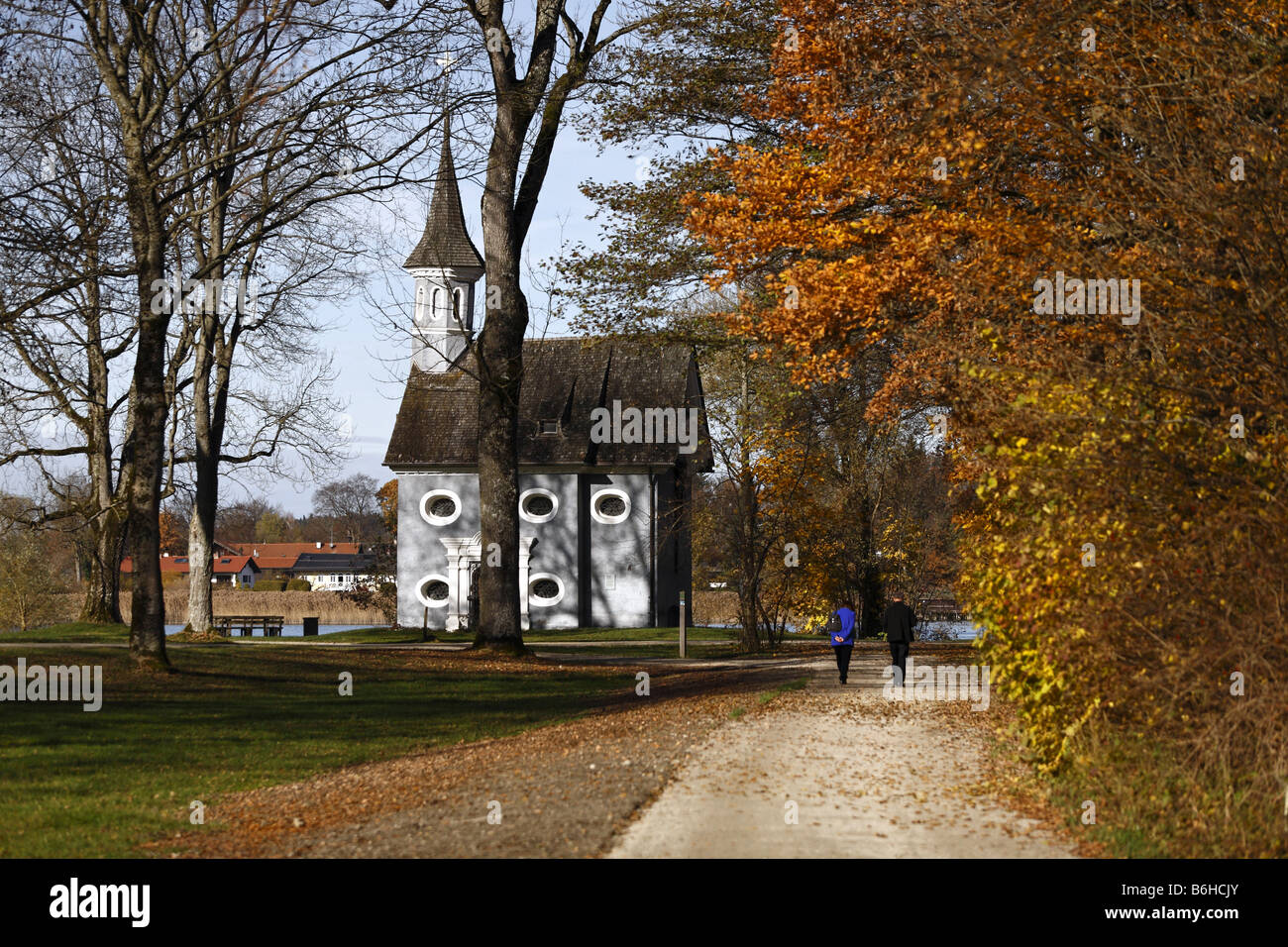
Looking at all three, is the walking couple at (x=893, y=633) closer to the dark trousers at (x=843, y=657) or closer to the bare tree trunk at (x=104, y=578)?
the dark trousers at (x=843, y=657)

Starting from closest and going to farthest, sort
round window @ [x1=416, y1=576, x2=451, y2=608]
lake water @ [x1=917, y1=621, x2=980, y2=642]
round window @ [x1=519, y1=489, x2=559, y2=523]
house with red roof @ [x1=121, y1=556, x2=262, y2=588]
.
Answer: round window @ [x1=519, y1=489, x2=559, y2=523] < lake water @ [x1=917, y1=621, x2=980, y2=642] < round window @ [x1=416, y1=576, x2=451, y2=608] < house with red roof @ [x1=121, y1=556, x2=262, y2=588]

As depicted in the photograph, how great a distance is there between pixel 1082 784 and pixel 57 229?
1286cm

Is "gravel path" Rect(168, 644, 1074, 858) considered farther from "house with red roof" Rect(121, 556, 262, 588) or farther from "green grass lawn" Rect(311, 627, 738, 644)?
"house with red roof" Rect(121, 556, 262, 588)

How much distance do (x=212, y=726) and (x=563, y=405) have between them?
2898 centimetres

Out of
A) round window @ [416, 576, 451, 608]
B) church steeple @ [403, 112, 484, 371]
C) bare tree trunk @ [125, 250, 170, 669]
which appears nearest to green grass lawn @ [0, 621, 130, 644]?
bare tree trunk @ [125, 250, 170, 669]

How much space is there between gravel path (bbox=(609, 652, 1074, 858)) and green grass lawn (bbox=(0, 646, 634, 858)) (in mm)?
3635

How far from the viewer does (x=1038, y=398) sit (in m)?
9.84

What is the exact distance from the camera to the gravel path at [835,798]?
7.79 m

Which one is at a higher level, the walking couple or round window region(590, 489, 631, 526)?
round window region(590, 489, 631, 526)

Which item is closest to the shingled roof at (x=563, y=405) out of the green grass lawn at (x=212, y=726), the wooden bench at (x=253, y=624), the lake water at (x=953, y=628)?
the wooden bench at (x=253, y=624)

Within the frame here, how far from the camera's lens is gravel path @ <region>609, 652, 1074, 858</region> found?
7.79m

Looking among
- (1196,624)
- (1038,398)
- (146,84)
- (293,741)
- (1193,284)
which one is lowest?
(293,741)
